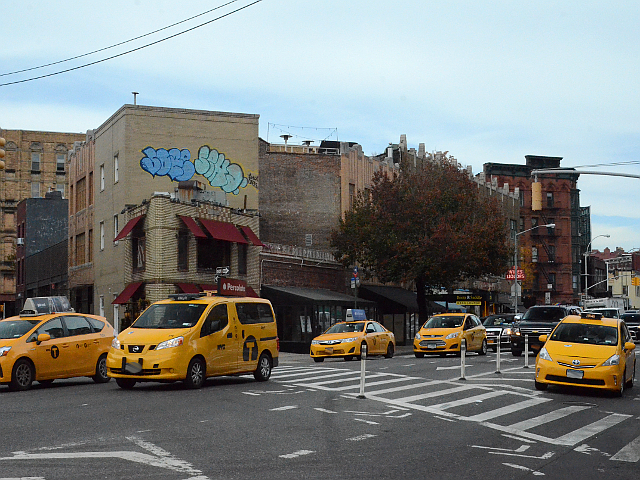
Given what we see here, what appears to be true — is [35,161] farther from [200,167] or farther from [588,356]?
[588,356]

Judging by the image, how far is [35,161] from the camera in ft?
324

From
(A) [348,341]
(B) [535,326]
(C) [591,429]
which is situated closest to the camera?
(C) [591,429]

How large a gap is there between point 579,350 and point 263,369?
6.96 meters

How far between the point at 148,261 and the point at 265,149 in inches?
537

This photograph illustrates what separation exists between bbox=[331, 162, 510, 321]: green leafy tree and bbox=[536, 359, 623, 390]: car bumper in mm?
27267

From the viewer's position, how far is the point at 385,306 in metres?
51.6

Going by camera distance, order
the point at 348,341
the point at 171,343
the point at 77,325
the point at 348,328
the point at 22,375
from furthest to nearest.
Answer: the point at 348,328, the point at 348,341, the point at 77,325, the point at 22,375, the point at 171,343

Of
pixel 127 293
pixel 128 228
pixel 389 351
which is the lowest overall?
pixel 389 351

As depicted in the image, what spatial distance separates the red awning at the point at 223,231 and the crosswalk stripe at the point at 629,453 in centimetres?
2971

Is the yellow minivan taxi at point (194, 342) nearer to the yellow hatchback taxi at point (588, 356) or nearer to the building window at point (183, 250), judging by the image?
the yellow hatchback taxi at point (588, 356)

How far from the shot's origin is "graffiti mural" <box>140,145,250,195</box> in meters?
42.8

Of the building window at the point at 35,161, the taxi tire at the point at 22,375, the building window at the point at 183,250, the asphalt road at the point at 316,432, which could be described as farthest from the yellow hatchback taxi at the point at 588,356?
the building window at the point at 35,161

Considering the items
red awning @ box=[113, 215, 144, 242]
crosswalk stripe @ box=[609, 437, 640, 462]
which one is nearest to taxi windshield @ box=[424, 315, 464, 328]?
red awning @ box=[113, 215, 144, 242]

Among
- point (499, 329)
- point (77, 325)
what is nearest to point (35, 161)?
point (499, 329)
